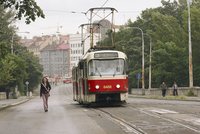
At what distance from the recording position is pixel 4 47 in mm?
32188

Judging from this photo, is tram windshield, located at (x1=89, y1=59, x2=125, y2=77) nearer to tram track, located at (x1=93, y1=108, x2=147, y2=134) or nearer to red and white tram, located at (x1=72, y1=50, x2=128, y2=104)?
red and white tram, located at (x1=72, y1=50, x2=128, y2=104)

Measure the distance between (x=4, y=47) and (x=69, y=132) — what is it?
57.7 ft

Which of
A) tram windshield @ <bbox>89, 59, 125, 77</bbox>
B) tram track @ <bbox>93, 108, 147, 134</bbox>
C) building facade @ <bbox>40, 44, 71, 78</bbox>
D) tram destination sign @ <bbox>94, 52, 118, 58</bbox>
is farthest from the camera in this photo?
building facade @ <bbox>40, 44, 71, 78</bbox>

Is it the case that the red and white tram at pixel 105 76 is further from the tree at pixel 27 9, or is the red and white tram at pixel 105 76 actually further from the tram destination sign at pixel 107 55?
the tree at pixel 27 9

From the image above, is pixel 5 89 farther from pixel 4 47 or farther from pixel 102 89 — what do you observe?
pixel 102 89

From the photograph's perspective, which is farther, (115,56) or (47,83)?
(115,56)

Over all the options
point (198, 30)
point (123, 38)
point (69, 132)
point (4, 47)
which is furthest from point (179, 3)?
point (69, 132)

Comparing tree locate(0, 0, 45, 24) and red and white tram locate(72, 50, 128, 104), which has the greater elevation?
tree locate(0, 0, 45, 24)

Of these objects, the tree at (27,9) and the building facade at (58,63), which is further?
the building facade at (58,63)

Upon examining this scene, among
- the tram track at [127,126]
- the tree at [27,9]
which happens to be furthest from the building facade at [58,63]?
the tram track at [127,126]

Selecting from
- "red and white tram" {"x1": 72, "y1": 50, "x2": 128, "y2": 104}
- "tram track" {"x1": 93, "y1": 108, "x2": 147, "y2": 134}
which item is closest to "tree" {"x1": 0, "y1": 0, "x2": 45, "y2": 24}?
"red and white tram" {"x1": 72, "y1": 50, "x2": 128, "y2": 104}

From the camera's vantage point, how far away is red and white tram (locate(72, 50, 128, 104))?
27.8 meters

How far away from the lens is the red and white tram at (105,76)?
2781 cm

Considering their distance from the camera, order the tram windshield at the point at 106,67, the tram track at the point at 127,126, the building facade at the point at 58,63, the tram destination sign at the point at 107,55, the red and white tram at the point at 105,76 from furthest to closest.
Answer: the building facade at the point at 58,63, the tram destination sign at the point at 107,55, the tram windshield at the point at 106,67, the red and white tram at the point at 105,76, the tram track at the point at 127,126
